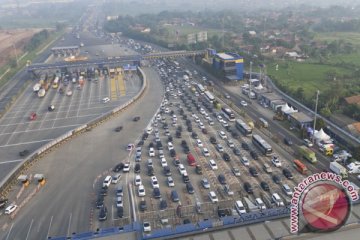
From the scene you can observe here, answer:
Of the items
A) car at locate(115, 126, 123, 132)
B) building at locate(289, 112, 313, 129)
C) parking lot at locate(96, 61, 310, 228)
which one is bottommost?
parking lot at locate(96, 61, 310, 228)

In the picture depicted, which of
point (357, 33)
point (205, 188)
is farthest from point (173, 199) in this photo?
point (357, 33)

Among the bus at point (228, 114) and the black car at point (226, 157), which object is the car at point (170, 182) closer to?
the black car at point (226, 157)

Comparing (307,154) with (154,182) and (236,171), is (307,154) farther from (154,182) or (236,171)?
(154,182)

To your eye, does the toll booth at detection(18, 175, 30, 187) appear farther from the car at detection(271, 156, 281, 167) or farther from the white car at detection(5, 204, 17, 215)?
the car at detection(271, 156, 281, 167)

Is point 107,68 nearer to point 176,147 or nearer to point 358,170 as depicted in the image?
point 176,147

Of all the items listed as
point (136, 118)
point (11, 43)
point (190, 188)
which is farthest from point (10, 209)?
point (11, 43)

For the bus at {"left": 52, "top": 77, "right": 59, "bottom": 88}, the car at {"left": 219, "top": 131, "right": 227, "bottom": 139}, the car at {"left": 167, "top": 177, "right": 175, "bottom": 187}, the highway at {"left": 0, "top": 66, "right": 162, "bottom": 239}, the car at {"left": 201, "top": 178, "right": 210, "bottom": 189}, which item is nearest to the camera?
the highway at {"left": 0, "top": 66, "right": 162, "bottom": 239}

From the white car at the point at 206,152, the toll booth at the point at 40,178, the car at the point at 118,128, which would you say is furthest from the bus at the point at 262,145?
the toll booth at the point at 40,178

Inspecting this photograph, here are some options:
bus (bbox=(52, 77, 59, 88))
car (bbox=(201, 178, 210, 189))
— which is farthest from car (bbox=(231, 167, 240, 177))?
bus (bbox=(52, 77, 59, 88))
